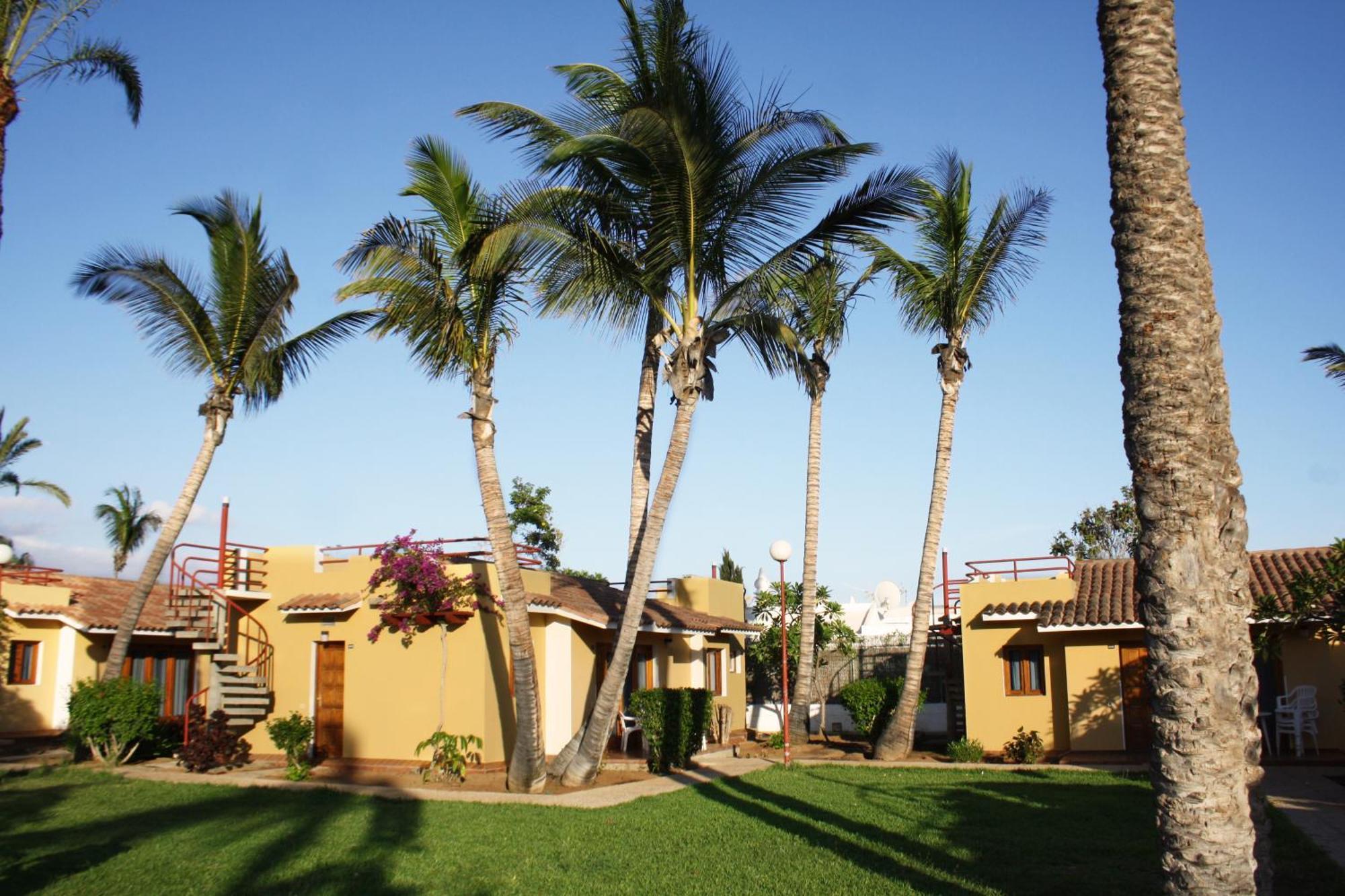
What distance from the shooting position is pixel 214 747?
1805 centimetres

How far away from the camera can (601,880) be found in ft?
31.0

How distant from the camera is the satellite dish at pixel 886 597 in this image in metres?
36.3

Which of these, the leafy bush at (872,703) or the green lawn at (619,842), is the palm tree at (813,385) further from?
the green lawn at (619,842)

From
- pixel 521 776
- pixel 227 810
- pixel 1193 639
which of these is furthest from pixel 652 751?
pixel 1193 639

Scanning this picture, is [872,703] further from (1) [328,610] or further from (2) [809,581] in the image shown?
(1) [328,610]

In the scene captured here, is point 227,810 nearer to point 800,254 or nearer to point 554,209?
point 554,209

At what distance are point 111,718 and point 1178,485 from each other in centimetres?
1832

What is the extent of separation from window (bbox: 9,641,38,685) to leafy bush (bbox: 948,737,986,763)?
64.3ft

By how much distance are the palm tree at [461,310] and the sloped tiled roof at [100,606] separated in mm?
10176

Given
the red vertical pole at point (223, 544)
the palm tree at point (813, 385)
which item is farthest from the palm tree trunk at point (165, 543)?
the palm tree at point (813, 385)

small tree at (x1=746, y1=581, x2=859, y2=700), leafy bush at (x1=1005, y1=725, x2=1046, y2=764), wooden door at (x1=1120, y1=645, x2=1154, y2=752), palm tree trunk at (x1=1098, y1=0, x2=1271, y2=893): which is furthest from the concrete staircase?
palm tree trunk at (x1=1098, y1=0, x2=1271, y2=893)

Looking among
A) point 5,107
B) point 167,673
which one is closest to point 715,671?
point 167,673

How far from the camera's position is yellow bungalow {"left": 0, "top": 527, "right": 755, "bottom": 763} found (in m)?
18.6

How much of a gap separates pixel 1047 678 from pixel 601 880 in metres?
14.0
